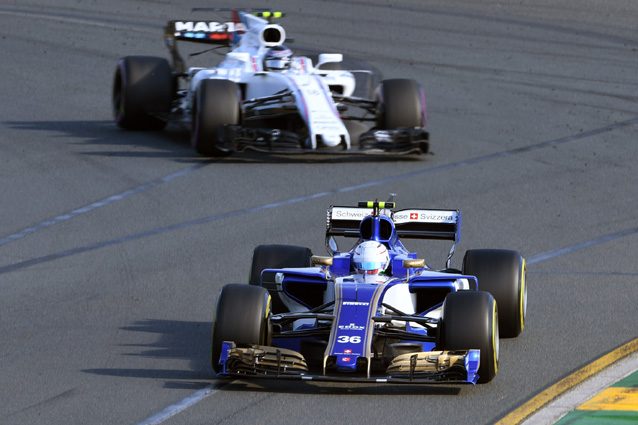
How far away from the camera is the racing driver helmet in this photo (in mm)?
20172

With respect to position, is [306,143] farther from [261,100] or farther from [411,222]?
[411,222]

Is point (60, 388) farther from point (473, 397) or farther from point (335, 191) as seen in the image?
point (335, 191)

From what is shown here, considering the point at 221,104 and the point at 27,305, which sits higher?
the point at 221,104

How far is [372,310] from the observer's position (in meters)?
10.4

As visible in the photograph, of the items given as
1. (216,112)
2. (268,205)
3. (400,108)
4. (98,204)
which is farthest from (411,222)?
(400,108)

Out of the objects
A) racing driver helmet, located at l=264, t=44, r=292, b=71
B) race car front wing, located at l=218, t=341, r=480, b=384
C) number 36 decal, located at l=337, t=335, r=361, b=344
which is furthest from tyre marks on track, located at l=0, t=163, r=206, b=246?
number 36 decal, located at l=337, t=335, r=361, b=344

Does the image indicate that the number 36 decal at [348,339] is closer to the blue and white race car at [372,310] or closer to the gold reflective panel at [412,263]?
the blue and white race car at [372,310]

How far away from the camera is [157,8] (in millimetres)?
33188

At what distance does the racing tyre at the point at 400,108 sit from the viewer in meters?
19.6

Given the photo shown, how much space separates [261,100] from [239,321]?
9587 millimetres

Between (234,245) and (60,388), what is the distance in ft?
16.2

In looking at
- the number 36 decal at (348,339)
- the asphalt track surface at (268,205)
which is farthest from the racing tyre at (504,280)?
the number 36 decal at (348,339)

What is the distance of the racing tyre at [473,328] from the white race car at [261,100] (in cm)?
858

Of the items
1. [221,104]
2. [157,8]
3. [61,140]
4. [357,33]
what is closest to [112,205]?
[221,104]
